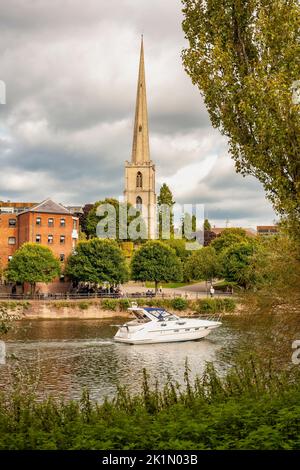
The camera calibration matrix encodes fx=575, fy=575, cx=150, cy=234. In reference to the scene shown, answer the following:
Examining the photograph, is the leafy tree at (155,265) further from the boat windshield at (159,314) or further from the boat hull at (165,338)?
the boat hull at (165,338)

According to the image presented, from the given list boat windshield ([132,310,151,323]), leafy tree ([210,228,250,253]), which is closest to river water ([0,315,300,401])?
boat windshield ([132,310,151,323])

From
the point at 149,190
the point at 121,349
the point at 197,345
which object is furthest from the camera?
the point at 149,190

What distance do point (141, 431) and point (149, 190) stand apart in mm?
134199

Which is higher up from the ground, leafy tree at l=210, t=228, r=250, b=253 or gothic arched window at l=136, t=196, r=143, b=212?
gothic arched window at l=136, t=196, r=143, b=212

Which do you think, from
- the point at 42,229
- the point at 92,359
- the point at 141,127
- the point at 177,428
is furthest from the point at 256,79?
the point at 141,127

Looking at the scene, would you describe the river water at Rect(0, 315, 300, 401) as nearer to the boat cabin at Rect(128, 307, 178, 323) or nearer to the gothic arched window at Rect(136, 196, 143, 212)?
the boat cabin at Rect(128, 307, 178, 323)

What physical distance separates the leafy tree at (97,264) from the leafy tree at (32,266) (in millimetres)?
3902

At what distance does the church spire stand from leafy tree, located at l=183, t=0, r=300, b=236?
127 m

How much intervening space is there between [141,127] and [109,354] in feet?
Result: 369

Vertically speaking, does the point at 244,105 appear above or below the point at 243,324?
above

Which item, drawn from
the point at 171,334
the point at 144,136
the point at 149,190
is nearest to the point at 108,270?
the point at 171,334

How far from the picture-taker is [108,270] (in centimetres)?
8044

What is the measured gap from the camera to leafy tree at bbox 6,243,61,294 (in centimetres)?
7662
